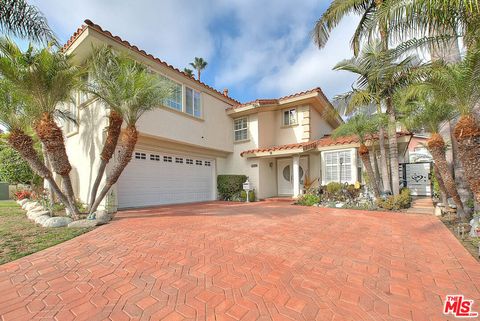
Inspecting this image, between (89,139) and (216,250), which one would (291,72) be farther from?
(216,250)

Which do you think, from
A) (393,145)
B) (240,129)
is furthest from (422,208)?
(240,129)

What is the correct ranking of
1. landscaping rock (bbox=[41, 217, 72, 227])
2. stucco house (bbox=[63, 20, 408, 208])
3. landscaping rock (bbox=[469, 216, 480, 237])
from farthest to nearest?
stucco house (bbox=[63, 20, 408, 208])
landscaping rock (bbox=[41, 217, 72, 227])
landscaping rock (bbox=[469, 216, 480, 237])

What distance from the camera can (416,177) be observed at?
1523 cm

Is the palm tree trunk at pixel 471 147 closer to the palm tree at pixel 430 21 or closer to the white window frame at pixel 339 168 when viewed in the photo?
the palm tree at pixel 430 21

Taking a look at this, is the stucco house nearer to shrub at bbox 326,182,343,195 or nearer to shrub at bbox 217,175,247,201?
shrub at bbox 217,175,247,201

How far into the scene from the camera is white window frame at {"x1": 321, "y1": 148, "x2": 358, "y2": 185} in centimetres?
1284

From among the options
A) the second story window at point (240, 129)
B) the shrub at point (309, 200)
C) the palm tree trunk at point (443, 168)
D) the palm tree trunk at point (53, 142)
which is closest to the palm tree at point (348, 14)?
the palm tree trunk at point (443, 168)

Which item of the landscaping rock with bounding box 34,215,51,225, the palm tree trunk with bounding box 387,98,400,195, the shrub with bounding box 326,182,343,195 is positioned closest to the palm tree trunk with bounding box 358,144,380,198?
the palm tree trunk with bounding box 387,98,400,195

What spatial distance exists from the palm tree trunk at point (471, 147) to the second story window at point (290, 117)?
1090cm

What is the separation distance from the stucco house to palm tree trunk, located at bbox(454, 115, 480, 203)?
7115mm

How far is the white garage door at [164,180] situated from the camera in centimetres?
1106

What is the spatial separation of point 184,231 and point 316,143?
1076cm

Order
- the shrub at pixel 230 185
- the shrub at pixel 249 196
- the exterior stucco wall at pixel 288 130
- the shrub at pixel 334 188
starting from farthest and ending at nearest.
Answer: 1. the exterior stucco wall at pixel 288 130
2. the shrub at pixel 230 185
3. the shrub at pixel 249 196
4. the shrub at pixel 334 188

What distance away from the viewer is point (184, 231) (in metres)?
6.44
